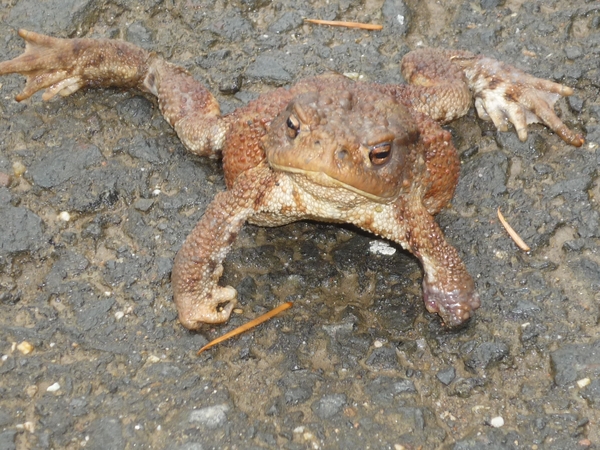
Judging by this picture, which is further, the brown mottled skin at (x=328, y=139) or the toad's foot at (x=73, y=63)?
the toad's foot at (x=73, y=63)

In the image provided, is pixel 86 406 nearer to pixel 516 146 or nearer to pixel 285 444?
pixel 285 444

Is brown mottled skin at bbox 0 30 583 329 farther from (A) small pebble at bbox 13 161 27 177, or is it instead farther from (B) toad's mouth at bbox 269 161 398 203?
A: (A) small pebble at bbox 13 161 27 177

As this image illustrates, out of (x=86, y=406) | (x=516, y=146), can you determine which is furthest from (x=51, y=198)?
(x=516, y=146)

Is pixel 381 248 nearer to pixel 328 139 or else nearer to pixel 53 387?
pixel 328 139

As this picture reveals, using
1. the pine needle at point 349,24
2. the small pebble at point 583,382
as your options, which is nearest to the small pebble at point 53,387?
the small pebble at point 583,382

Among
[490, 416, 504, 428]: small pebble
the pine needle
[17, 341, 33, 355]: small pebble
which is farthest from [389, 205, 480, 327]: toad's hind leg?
[17, 341, 33, 355]: small pebble

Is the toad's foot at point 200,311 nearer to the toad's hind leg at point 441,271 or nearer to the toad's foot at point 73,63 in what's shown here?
the toad's hind leg at point 441,271

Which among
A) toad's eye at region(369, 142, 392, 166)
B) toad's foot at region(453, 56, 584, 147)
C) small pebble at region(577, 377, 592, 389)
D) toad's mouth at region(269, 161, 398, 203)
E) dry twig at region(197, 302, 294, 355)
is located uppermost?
toad's eye at region(369, 142, 392, 166)
